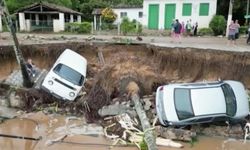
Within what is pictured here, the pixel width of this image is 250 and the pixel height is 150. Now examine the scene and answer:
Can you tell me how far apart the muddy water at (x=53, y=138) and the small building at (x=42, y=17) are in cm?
2508

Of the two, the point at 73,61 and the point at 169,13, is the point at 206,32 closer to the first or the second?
the point at 169,13

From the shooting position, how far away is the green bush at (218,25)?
33469mm

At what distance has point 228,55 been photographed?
19.3 metres

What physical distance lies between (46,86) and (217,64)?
984 centimetres

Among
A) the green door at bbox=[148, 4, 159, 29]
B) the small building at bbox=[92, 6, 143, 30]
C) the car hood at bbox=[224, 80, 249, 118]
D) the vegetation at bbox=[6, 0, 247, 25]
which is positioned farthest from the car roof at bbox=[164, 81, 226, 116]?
the small building at bbox=[92, 6, 143, 30]

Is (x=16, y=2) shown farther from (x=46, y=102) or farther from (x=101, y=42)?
(x=46, y=102)

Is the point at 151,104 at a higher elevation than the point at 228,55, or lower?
lower

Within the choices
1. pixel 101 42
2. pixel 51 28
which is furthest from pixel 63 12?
pixel 101 42

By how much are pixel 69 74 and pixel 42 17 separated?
27701 mm

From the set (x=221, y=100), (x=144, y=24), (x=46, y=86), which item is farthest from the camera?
(x=144, y=24)

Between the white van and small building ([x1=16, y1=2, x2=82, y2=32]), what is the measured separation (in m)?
22.8

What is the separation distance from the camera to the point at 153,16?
3756 cm

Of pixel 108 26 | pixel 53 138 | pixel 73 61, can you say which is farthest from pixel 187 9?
pixel 53 138

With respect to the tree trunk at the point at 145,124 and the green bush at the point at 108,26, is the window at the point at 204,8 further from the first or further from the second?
the tree trunk at the point at 145,124
